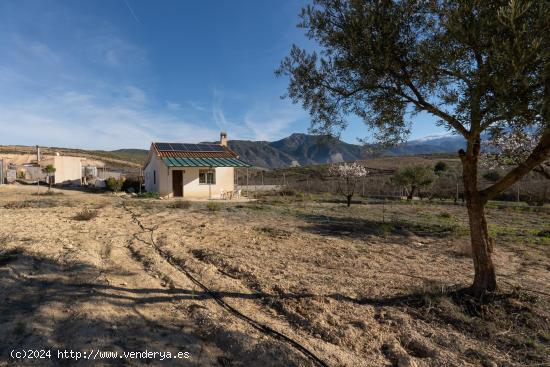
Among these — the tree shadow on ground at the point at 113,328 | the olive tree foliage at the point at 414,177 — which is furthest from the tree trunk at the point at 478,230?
the olive tree foliage at the point at 414,177

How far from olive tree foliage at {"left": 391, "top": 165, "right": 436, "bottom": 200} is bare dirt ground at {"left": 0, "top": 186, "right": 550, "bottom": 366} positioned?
1816 centimetres

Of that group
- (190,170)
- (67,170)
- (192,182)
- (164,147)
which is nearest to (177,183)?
(192,182)

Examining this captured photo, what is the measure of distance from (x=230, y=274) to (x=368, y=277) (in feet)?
8.45

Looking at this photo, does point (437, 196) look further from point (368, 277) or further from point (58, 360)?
point (58, 360)

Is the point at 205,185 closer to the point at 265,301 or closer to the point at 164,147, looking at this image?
the point at 164,147

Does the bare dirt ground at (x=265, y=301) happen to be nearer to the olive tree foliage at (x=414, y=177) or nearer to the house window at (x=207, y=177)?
the house window at (x=207, y=177)

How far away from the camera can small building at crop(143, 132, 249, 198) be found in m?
24.2

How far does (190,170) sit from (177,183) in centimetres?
140

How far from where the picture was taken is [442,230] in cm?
1196

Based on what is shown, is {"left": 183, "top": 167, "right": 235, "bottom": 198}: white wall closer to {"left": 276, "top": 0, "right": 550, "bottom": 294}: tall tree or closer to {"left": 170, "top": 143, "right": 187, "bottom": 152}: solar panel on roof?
{"left": 170, "top": 143, "right": 187, "bottom": 152}: solar panel on roof

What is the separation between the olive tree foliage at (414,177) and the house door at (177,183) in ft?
57.8

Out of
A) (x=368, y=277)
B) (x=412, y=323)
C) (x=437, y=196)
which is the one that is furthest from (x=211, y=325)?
(x=437, y=196)

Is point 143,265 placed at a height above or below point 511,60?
below

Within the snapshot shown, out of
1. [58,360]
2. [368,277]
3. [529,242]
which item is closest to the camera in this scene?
[58,360]
